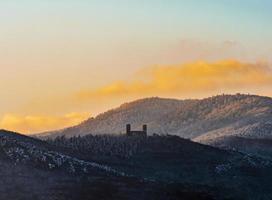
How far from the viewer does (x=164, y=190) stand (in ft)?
215

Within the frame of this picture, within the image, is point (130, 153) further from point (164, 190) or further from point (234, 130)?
point (234, 130)

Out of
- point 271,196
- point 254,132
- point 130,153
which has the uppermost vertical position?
point 254,132

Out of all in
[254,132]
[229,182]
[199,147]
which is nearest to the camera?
[229,182]

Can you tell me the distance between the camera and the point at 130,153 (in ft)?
304

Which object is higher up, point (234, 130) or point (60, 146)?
point (234, 130)

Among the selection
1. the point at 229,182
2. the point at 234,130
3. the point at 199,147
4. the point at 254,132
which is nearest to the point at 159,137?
the point at 199,147

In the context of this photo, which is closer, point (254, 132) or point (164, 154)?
point (164, 154)

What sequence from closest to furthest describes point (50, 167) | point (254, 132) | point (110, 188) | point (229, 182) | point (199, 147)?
point (110, 188) < point (50, 167) < point (229, 182) < point (199, 147) < point (254, 132)

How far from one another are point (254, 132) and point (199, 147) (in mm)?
67592

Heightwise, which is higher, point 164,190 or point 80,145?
point 80,145

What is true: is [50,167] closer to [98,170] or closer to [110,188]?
[98,170]

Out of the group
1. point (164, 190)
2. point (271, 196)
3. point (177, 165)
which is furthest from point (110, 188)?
point (177, 165)

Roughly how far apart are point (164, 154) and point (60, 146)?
1337cm

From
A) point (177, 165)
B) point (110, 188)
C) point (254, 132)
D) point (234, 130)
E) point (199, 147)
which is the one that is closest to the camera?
point (110, 188)
